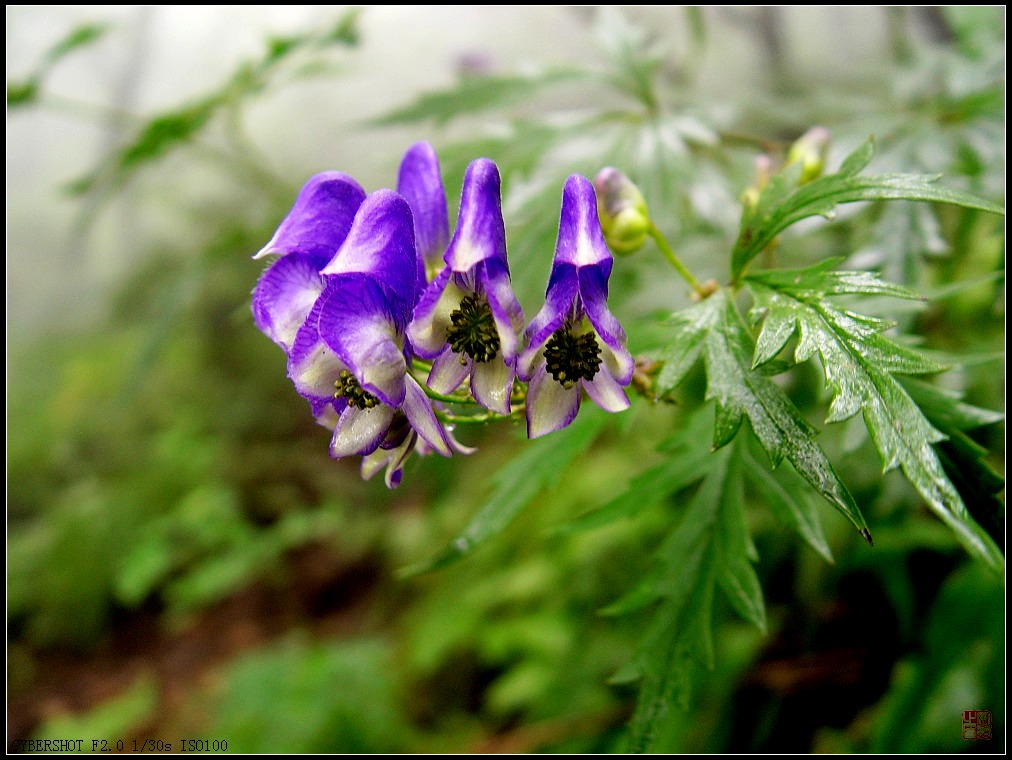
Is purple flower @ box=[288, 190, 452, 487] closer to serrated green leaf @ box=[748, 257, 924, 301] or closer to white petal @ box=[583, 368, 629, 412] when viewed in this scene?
white petal @ box=[583, 368, 629, 412]

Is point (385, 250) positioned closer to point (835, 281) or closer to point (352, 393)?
point (352, 393)

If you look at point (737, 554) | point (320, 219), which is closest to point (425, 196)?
point (320, 219)

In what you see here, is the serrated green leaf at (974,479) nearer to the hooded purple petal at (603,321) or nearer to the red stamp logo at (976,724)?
the hooded purple petal at (603,321)

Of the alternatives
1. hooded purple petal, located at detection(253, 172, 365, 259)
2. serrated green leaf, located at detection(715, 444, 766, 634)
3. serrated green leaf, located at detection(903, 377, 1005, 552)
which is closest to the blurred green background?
serrated green leaf, located at detection(903, 377, 1005, 552)

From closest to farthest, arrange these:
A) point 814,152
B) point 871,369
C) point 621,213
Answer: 1. point 871,369
2. point 621,213
3. point 814,152

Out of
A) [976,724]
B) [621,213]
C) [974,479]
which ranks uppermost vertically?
[621,213]

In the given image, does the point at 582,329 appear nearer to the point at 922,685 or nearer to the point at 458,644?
the point at 922,685

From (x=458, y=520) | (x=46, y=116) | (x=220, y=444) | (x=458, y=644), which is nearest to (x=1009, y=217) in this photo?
(x=458, y=644)
